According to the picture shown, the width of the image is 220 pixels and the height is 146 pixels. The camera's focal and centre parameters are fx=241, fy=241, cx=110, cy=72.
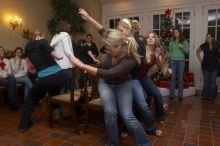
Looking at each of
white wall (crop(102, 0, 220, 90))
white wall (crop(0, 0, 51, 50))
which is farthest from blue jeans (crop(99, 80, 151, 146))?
white wall (crop(0, 0, 51, 50))

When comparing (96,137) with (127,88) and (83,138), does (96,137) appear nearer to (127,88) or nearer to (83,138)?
(83,138)

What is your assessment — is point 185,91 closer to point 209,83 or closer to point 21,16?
point 209,83

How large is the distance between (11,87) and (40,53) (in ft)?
5.62

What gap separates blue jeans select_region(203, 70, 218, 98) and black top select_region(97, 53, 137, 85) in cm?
324

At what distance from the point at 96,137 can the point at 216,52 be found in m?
3.30

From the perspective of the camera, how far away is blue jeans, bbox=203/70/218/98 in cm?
505

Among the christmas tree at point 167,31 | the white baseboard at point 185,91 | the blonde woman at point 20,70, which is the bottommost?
the white baseboard at point 185,91

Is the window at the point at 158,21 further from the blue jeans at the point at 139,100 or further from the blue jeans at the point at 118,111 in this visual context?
the blue jeans at the point at 118,111

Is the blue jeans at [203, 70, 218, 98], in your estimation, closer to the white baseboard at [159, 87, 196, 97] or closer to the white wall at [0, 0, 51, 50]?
the white baseboard at [159, 87, 196, 97]

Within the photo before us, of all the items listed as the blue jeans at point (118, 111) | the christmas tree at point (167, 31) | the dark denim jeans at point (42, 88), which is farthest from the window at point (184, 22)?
the blue jeans at point (118, 111)

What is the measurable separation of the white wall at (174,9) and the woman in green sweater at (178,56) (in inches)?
36.8

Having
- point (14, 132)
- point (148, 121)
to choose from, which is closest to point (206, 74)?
point (148, 121)

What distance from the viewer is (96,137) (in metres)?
3.03

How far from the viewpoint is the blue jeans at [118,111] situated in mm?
2332
